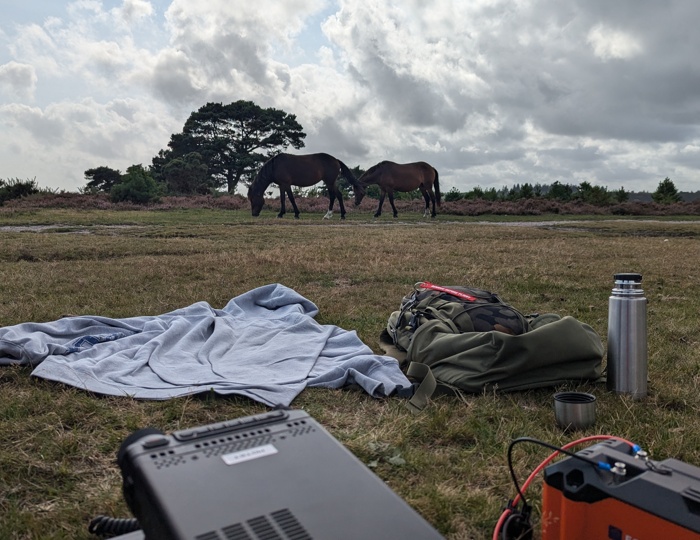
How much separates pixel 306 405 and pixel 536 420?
3.25 ft

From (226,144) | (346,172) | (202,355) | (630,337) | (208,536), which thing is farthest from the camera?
(226,144)

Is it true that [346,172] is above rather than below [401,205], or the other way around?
above

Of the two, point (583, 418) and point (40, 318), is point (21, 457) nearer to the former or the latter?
point (583, 418)

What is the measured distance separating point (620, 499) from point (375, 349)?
2362 millimetres

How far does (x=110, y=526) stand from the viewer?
1.59 metres

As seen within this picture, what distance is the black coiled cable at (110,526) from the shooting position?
1.56 m

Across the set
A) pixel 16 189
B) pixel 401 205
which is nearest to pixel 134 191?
pixel 16 189

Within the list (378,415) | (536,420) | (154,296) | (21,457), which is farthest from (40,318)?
(536,420)

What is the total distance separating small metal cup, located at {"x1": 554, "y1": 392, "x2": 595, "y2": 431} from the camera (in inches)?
92.3

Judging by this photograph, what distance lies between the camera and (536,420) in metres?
2.44

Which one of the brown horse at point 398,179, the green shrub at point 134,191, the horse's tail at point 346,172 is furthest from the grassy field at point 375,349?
the green shrub at point 134,191

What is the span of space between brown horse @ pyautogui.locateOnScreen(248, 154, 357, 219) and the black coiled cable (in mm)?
15340

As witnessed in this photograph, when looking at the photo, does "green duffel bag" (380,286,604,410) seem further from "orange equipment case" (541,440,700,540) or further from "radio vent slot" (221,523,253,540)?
"radio vent slot" (221,523,253,540)

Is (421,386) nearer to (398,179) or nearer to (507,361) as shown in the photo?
(507,361)
